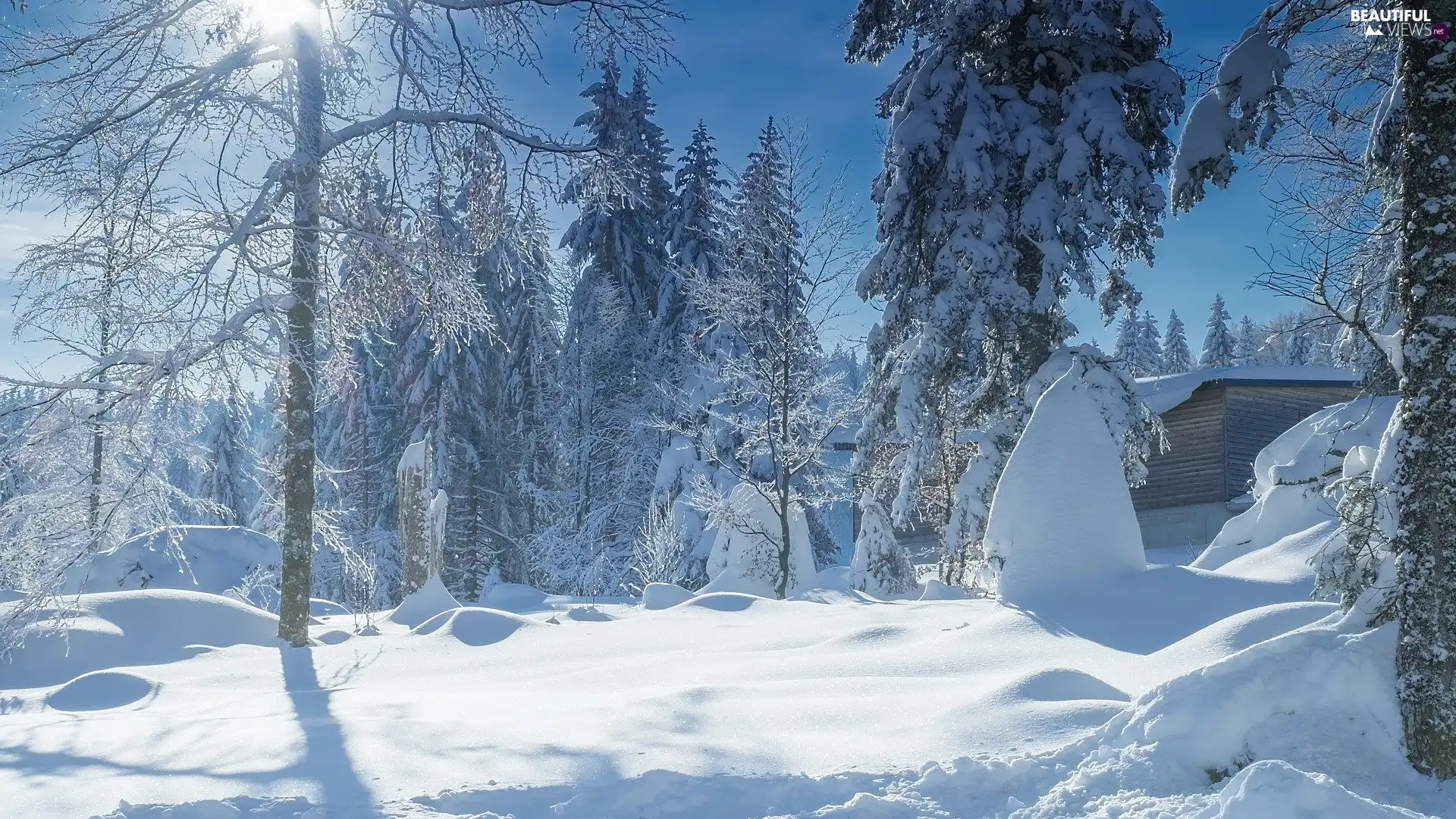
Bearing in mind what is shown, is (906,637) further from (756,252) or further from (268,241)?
(756,252)

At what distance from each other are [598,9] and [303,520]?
6.60 meters

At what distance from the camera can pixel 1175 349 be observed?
192ft

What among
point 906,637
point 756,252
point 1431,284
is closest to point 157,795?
point 906,637

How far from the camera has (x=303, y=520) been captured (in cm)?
1012

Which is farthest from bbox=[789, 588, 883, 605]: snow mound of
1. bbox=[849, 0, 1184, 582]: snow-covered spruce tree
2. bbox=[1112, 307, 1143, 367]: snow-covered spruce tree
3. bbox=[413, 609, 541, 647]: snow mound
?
bbox=[1112, 307, 1143, 367]: snow-covered spruce tree

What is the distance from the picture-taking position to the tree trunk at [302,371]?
9.49 meters

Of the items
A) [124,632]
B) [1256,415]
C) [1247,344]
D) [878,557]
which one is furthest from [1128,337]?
[124,632]

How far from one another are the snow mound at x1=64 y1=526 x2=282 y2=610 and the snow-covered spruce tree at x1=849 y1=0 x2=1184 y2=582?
12479 mm

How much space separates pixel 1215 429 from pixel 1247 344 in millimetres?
46914

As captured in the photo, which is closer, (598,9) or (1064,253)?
(598,9)

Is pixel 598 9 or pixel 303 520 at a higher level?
pixel 598 9

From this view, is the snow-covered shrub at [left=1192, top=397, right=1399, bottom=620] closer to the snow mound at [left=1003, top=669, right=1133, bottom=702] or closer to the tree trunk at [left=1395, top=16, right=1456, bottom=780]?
the tree trunk at [left=1395, top=16, right=1456, bottom=780]

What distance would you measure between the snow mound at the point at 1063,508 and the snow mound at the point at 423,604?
7375mm

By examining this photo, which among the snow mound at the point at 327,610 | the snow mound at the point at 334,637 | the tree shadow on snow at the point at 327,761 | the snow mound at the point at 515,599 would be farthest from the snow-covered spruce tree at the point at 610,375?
the tree shadow on snow at the point at 327,761
